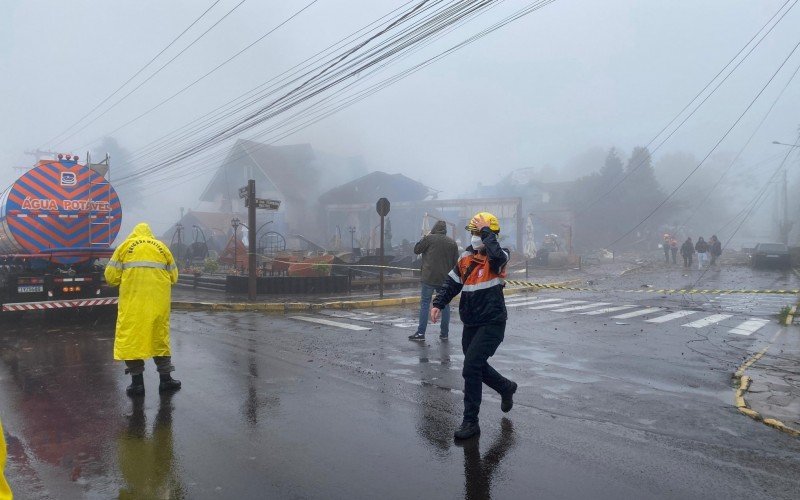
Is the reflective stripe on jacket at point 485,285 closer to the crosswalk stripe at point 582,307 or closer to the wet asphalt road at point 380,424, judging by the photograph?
the wet asphalt road at point 380,424

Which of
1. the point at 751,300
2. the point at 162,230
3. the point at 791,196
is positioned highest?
the point at 791,196

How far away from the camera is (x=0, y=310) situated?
35.6 ft

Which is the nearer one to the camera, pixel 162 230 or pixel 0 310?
pixel 0 310

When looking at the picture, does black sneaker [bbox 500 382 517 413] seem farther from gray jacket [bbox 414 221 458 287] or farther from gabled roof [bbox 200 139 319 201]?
gabled roof [bbox 200 139 319 201]

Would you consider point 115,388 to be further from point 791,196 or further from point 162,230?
point 791,196

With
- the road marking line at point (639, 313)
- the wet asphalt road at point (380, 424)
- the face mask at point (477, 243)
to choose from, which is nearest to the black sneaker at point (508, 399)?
the wet asphalt road at point (380, 424)

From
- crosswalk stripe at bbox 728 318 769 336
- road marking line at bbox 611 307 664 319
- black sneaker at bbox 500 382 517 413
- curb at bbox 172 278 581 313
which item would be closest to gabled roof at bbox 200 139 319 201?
curb at bbox 172 278 581 313

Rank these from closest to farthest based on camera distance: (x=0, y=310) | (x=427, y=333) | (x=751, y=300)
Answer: (x=427, y=333) → (x=0, y=310) → (x=751, y=300)

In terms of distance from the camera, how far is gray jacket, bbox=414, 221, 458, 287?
8555 mm

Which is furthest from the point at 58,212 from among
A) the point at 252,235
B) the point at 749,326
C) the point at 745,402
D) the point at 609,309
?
the point at 749,326

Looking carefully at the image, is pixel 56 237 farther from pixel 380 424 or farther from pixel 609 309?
pixel 609 309

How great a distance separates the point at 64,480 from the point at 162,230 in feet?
161

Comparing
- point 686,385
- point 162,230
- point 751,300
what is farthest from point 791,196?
point 686,385

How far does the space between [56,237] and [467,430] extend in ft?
31.4
